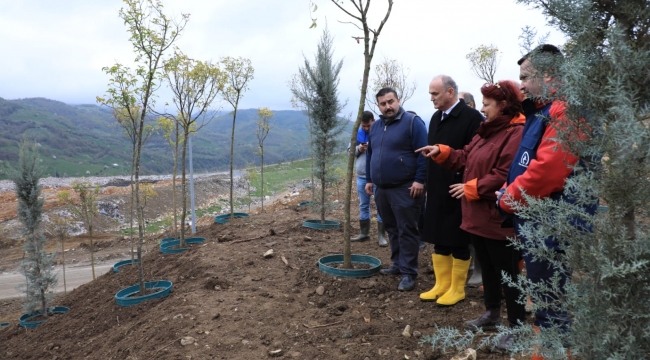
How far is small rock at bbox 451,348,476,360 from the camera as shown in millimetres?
2758

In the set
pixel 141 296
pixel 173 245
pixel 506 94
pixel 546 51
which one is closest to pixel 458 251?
pixel 506 94

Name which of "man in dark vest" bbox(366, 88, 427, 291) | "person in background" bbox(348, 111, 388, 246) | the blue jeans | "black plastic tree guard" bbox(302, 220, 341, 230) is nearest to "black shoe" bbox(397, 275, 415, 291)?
"man in dark vest" bbox(366, 88, 427, 291)

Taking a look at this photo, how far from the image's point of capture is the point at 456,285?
3.75 meters

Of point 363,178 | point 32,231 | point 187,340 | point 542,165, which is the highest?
point 542,165

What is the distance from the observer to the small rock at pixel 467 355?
109 inches

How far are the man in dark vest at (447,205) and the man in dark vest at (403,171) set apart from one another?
0.32 metres

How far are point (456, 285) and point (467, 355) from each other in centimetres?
102

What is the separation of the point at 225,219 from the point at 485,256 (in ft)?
28.3

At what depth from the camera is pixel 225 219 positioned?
1087 centimetres

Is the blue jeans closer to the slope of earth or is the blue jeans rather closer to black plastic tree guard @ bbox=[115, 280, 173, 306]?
the slope of earth

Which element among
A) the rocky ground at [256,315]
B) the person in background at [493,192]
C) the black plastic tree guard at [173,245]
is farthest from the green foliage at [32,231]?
the person in background at [493,192]

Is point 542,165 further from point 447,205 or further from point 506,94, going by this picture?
point 447,205

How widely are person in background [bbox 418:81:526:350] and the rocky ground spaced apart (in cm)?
45

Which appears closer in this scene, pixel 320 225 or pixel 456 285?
pixel 456 285
